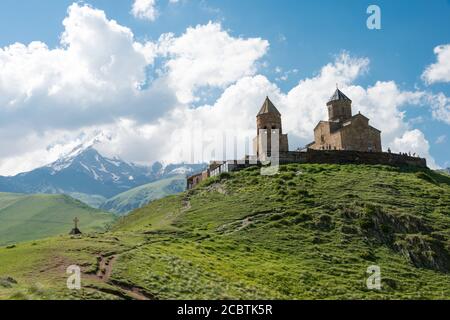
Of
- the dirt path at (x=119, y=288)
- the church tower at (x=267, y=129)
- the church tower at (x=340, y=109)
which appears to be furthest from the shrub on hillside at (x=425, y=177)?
the dirt path at (x=119, y=288)

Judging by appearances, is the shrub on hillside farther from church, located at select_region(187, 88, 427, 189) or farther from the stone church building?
the stone church building

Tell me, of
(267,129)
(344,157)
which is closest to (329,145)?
(344,157)

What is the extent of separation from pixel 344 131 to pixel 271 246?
40241mm

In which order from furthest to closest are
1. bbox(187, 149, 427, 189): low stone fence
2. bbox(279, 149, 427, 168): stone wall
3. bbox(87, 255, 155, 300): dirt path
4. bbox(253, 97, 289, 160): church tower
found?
bbox(253, 97, 289, 160): church tower < bbox(279, 149, 427, 168): stone wall < bbox(187, 149, 427, 189): low stone fence < bbox(87, 255, 155, 300): dirt path

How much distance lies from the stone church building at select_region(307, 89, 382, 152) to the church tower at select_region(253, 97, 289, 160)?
31.9ft

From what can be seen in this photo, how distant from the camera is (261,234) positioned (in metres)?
46.2

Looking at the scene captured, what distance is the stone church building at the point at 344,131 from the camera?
79.2 metres

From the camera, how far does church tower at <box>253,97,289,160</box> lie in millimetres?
75125

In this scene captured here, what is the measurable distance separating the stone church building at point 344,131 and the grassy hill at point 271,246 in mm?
10380

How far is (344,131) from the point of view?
7919cm

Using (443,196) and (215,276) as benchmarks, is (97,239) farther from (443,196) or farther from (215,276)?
(443,196)

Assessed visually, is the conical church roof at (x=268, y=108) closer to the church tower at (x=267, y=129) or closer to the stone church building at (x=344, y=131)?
the church tower at (x=267, y=129)

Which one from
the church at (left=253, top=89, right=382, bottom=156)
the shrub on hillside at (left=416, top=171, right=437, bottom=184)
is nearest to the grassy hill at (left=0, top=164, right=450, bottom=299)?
the shrub on hillside at (left=416, top=171, right=437, bottom=184)
